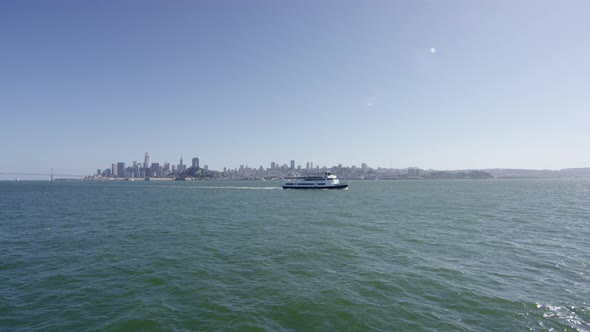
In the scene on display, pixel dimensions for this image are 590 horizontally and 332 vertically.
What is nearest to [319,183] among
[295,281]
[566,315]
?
[295,281]

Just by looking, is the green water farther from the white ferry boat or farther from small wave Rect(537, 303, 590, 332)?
the white ferry boat

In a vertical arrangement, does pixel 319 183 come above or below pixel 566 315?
above

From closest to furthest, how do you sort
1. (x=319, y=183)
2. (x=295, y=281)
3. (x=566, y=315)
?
(x=566, y=315), (x=295, y=281), (x=319, y=183)

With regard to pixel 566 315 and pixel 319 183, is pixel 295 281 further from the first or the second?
pixel 319 183

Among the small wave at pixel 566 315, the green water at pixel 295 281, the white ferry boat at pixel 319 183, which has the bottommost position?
the small wave at pixel 566 315

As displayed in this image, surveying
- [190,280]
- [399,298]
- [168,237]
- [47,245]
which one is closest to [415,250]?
[399,298]

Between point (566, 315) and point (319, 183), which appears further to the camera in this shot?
point (319, 183)

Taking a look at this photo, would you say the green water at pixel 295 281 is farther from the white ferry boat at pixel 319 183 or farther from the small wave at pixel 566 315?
the white ferry boat at pixel 319 183

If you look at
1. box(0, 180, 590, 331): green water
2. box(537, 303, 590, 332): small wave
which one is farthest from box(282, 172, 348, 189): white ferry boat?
box(537, 303, 590, 332): small wave

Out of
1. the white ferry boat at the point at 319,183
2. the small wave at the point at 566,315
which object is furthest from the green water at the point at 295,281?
the white ferry boat at the point at 319,183

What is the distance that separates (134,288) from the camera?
1320 centimetres

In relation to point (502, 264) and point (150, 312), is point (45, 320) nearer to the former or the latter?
point (150, 312)

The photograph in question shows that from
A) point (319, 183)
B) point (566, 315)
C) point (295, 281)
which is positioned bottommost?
point (566, 315)

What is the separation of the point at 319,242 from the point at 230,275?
9.07 m
